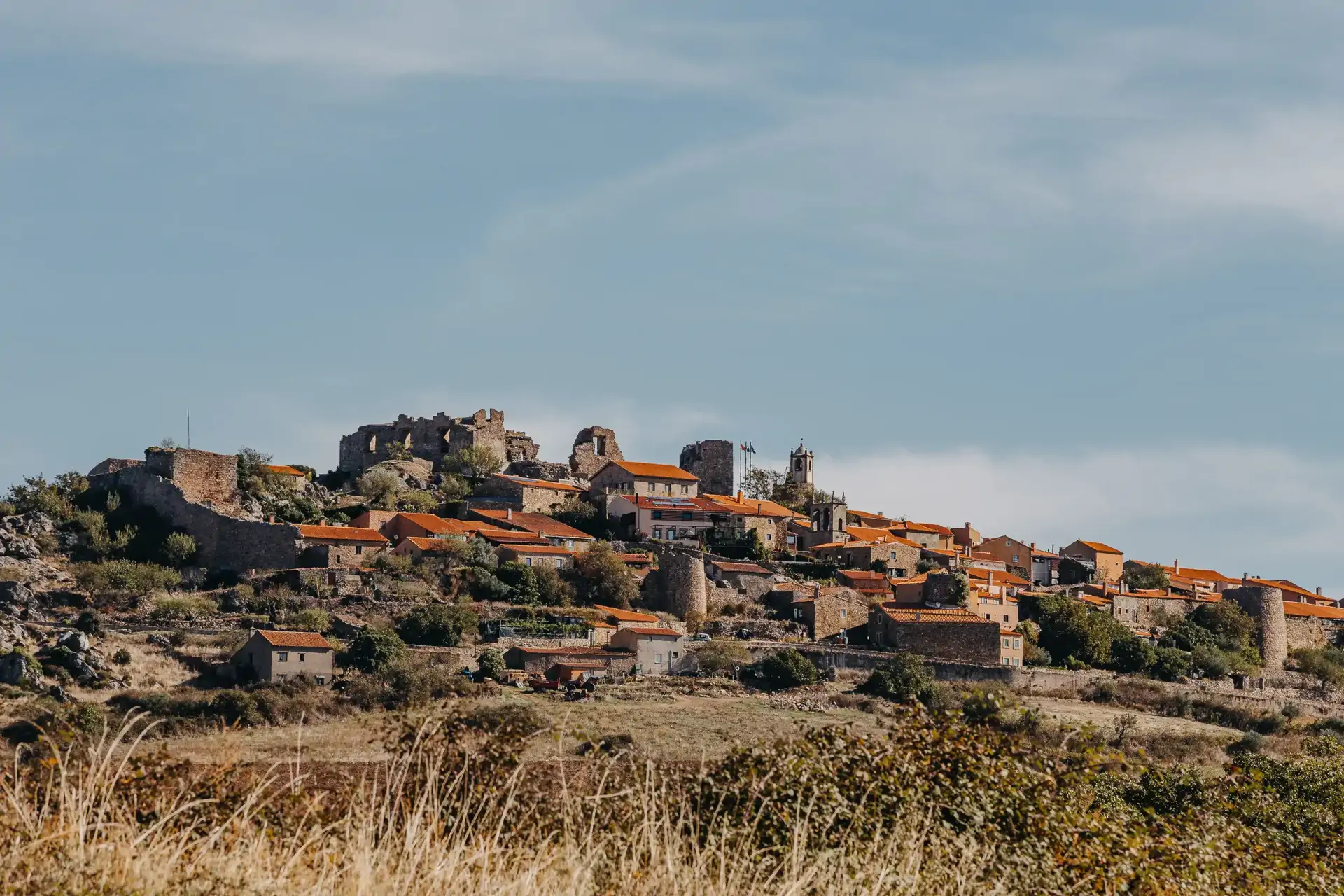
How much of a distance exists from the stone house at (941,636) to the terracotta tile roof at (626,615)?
25.5 ft

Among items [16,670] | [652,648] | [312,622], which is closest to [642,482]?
[652,648]

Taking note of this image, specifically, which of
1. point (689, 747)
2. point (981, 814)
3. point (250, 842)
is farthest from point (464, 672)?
point (250, 842)

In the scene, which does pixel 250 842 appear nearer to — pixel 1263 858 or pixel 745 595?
pixel 1263 858

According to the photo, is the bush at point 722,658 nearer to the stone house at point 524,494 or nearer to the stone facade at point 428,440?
the stone house at point 524,494

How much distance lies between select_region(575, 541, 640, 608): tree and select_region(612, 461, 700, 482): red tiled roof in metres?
13.7

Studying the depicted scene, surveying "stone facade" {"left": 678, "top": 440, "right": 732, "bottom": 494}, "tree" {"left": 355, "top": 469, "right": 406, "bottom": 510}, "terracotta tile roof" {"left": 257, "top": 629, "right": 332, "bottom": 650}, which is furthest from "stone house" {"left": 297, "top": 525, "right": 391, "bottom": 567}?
"stone facade" {"left": 678, "top": 440, "right": 732, "bottom": 494}

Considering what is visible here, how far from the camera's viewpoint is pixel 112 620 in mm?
49812

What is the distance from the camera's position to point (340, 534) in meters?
57.5

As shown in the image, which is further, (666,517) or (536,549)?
(666,517)

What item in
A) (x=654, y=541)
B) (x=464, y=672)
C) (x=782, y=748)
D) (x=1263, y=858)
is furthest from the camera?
(x=654, y=541)

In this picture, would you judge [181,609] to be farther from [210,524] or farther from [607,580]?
[607,580]

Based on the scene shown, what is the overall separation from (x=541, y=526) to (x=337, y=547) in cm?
917

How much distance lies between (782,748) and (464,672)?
1206 inches

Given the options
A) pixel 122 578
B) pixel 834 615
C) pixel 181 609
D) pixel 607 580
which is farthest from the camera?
pixel 834 615
